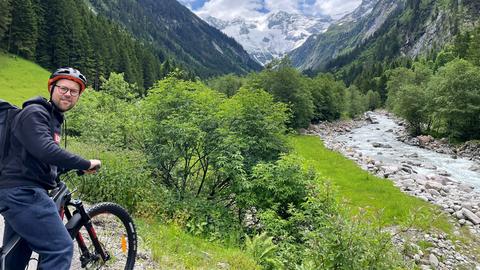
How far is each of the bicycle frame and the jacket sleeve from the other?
1.03 metres

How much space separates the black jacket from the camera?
4.30 m

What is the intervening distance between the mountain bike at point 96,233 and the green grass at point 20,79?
4705 cm

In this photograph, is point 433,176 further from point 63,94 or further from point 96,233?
point 63,94

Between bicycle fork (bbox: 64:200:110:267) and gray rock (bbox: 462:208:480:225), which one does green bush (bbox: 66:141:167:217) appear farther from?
gray rock (bbox: 462:208:480:225)

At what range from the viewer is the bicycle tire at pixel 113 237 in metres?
5.99

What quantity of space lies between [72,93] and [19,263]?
236cm

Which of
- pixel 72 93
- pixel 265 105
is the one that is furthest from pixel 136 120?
pixel 72 93

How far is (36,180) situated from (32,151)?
1.49 ft

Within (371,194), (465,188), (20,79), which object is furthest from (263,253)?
(20,79)

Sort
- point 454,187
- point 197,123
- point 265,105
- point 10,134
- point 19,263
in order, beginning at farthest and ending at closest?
point 454,187 → point 265,105 → point 197,123 → point 19,263 → point 10,134

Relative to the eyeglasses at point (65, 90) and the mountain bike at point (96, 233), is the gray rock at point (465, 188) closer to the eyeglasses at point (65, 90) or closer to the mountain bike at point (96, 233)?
the mountain bike at point (96, 233)

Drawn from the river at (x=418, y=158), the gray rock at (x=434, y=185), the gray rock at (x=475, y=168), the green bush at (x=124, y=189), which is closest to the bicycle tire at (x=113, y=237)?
the green bush at (x=124, y=189)

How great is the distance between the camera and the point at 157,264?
791 cm

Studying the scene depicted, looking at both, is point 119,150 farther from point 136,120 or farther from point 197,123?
point 197,123
